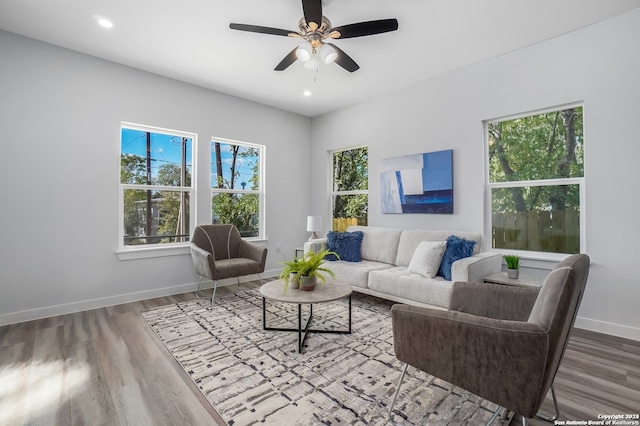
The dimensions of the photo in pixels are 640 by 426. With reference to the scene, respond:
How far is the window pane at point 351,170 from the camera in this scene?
16.1 ft

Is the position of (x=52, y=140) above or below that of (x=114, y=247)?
above

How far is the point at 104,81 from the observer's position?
351 centimetres

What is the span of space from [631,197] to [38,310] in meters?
5.84

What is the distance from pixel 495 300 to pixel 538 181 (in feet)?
6.53

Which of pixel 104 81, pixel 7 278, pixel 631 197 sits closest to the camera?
pixel 631 197

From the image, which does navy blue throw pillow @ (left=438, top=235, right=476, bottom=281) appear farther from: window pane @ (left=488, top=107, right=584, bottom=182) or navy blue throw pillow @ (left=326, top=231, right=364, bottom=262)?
navy blue throw pillow @ (left=326, top=231, right=364, bottom=262)

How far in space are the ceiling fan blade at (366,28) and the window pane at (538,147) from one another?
78.7 inches

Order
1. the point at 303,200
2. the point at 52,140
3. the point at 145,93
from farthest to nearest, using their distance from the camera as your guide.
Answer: the point at 303,200 < the point at 145,93 < the point at 52,140

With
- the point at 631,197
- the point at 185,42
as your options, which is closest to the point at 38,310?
the point at 185,42

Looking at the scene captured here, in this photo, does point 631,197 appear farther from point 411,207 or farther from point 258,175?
point 258,175

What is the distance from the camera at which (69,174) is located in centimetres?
330

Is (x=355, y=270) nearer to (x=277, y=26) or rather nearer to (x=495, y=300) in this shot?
(x=495, y=300)

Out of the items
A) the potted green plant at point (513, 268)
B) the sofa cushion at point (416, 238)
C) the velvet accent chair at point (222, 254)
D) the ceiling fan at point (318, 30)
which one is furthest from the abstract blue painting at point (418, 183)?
the velvet accent chair at point (222, 254)

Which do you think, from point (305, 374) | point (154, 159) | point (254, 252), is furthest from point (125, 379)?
point (154, 159)
